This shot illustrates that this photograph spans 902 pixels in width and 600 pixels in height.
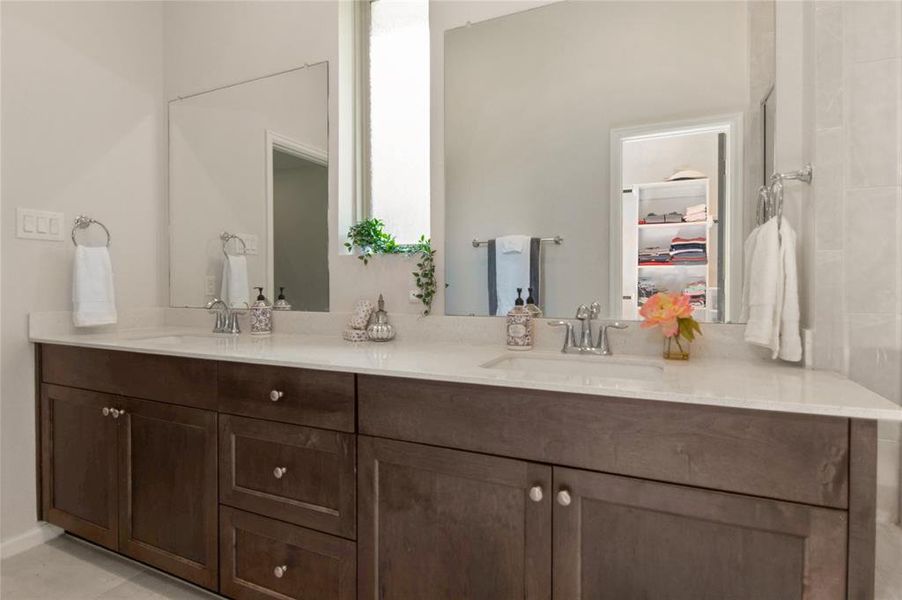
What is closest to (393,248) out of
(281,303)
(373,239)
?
(373,239)

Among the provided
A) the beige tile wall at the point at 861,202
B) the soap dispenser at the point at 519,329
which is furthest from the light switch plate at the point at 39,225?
the beige tile wall at the point at 861,202

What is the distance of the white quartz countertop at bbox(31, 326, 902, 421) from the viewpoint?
2.95ft

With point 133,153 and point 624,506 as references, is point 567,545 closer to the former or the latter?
point 624,506

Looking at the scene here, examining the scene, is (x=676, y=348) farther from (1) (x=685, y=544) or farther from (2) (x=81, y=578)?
(2) (x=81, y=578)

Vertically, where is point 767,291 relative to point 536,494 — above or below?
above

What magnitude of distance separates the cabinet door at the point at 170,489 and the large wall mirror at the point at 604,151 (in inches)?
37.8

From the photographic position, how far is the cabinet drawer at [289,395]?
1.31m

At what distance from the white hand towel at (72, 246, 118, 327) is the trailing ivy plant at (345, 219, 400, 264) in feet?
3.58

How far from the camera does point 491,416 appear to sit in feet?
3.70

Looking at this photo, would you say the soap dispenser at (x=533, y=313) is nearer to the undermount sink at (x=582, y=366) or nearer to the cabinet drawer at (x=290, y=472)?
the undermount sink at (x=582, y=366)

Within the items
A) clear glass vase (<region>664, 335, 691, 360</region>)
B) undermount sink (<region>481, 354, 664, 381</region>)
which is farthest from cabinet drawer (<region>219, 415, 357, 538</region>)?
clear glass vase (<region>664, 335, 691, 360</region>)

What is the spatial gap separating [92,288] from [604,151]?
6.81 ft

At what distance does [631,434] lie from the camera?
1.00m

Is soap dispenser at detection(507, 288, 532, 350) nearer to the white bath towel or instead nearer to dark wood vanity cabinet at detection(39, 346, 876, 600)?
dark wood vanity cabinet at detection(39, 346, 876, 600)
